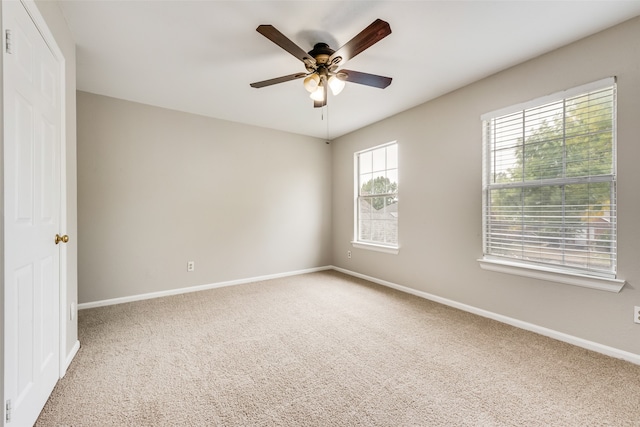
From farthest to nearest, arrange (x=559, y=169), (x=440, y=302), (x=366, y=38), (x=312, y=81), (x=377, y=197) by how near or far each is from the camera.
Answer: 1. (x=377, y=197)
2. (x=440, y=302)
3. (x=559, y=169)
4. (x=312, y=81)
5. (x=366, y=38)

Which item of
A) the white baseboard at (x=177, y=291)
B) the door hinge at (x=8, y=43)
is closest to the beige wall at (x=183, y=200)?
the white baseboard at (x=177, y=291)

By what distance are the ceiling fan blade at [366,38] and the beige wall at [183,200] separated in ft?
8.32

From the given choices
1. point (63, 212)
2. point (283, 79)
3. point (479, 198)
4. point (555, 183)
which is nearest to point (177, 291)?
point (63, 212)

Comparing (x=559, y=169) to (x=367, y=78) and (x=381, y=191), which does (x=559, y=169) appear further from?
(x=381, y=191)

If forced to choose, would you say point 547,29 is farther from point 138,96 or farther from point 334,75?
point 138,96

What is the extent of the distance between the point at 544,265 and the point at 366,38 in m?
2.47

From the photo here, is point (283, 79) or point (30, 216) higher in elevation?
point (283, 79)

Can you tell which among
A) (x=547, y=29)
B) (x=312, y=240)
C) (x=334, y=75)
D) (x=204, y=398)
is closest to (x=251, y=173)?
(x=312, y=240)

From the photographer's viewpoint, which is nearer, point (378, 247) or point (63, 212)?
point (63, 212)

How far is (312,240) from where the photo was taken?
15.9 feet

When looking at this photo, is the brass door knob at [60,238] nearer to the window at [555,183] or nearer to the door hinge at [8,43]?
the door hinge at [8,43]

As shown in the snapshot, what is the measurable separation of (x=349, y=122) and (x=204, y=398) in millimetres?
3737

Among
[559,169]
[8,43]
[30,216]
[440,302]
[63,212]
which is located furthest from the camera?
[440,302]

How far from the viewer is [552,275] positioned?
2322mm
